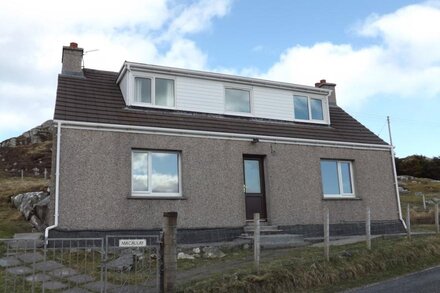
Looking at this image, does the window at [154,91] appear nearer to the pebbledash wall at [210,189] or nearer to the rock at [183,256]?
the pebbledash wall at [210,189]

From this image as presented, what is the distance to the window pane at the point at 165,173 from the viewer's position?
45.9 feet

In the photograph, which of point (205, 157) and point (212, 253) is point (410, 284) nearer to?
point (212, 253)

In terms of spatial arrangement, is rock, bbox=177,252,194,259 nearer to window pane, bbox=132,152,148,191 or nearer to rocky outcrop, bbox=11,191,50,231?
window pane, bbox=132,152,148,191

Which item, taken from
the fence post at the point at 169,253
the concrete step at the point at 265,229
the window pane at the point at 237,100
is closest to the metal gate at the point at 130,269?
the fence post at the point at 169,253

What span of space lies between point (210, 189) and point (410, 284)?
6910 millimetres

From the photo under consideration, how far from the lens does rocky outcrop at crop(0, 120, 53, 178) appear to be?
3909 cm

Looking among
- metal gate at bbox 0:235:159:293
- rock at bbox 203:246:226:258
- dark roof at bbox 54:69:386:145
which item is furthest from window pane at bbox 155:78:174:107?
metal gate at bbox 0:235:159:293

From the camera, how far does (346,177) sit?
17.2m

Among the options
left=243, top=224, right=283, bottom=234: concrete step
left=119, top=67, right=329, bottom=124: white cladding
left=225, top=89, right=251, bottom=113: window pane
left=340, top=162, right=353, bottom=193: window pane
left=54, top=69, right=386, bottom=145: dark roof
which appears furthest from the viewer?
left=340, top=162, right=353, bottom=193: window pane

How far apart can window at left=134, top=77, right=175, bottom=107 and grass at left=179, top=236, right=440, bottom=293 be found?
7132 millimetres

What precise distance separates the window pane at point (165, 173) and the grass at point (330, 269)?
14.9 feet

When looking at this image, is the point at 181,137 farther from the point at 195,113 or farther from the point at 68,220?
the point at 68,220

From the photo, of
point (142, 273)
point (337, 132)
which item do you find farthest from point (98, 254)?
point (337, 132)

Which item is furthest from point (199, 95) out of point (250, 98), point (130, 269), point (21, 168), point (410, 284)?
point (21, 168)
